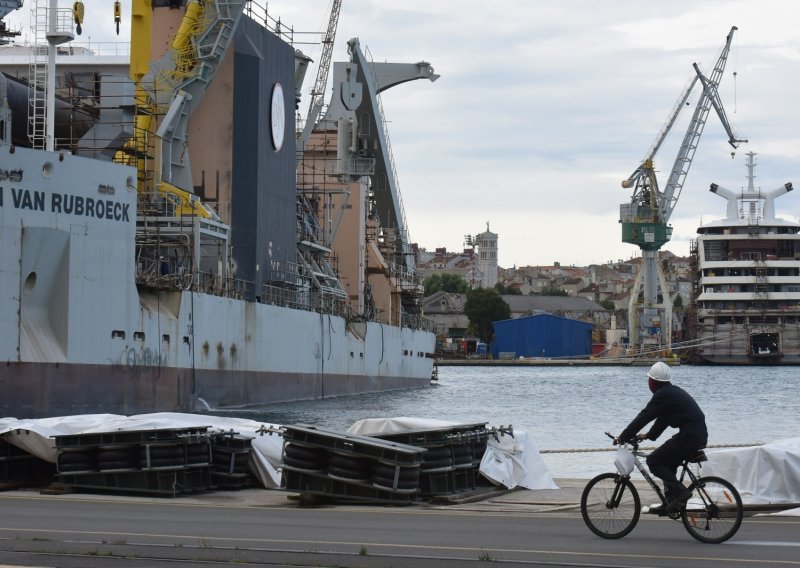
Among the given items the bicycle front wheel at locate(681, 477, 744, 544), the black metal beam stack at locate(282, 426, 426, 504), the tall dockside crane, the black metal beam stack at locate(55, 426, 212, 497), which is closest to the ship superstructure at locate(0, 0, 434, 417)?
the black metal beam stack at locate(55, 426, 212, 497)

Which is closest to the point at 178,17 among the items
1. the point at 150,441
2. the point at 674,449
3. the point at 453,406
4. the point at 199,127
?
the point at 199,127

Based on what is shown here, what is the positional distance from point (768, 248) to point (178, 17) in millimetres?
84213

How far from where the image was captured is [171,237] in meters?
35.0

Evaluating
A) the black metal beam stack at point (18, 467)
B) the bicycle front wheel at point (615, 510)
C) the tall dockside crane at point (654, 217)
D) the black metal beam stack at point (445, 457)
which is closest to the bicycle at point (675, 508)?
the bicycle front wheel at point (615, 510)

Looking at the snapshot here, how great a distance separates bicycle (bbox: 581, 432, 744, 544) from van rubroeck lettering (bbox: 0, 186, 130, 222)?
18.2 m

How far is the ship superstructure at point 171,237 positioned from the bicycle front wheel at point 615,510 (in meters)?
17.3

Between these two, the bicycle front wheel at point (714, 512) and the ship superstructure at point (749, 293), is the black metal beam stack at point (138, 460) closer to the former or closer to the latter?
the bicycle front wheel at point (714, 512)

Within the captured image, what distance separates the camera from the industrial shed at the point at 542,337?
130250 millimetres

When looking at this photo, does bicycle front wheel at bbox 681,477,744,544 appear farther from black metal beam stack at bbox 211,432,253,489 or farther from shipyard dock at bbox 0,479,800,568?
black metal beam stack at bbox 211,432,253,489

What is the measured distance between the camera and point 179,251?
117ft

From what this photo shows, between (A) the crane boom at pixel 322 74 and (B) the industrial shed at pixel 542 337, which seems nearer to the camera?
(A) the crane boom at pixel 322 74

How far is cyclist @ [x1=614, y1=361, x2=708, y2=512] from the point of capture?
10.5 m

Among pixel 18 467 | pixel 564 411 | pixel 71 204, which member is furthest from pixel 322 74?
pixel 18 467

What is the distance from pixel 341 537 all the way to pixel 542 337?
12044 cm
